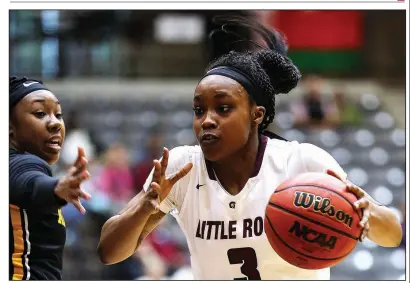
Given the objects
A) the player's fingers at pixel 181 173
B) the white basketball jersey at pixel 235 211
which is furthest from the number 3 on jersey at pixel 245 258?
the player's fingers at pixel 181 173

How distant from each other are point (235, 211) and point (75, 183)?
1.01 metres

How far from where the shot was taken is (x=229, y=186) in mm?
4266

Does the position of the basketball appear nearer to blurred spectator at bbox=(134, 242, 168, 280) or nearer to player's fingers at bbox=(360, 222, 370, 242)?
player's fingers at bbox=(360, 222, 370, 242)

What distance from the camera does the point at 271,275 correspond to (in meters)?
4.14

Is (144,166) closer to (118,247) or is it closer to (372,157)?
(372,157)

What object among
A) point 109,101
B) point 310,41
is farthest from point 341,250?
point 310,41

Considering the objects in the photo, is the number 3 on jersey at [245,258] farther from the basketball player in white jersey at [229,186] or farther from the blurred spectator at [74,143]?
the blurred spectator at [74,143]

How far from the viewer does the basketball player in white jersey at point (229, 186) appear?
4.03m

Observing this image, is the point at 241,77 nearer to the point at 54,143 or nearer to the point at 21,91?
the point at 54,143

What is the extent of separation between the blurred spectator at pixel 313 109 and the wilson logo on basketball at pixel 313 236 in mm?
7559

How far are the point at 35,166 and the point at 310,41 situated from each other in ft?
35.7

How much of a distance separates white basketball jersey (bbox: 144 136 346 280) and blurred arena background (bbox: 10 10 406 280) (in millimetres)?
4955

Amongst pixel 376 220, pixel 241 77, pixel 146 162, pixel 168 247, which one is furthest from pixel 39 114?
pixel 146 162

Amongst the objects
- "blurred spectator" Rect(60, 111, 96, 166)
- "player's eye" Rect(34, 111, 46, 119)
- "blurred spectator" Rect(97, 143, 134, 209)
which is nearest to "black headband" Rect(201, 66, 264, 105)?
"player's eye" Rect(34, 111, 46, 119)
